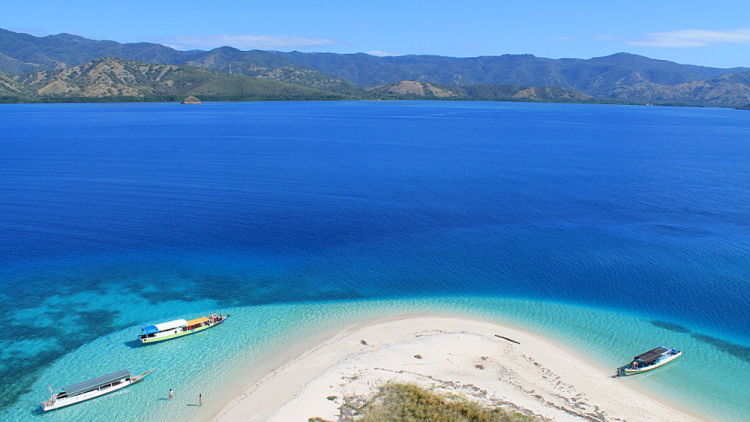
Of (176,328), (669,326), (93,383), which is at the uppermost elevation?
(669,326)

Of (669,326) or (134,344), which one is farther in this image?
(669,326)

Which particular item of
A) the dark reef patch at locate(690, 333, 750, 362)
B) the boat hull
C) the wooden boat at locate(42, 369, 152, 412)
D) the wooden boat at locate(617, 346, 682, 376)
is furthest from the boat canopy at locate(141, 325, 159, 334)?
the dark reef patch at locate(690, 333, 750, 362)

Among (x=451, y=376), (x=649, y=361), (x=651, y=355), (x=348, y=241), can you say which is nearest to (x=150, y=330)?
(x=451, y=376)

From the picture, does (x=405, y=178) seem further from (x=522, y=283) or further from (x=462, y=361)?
(x=462, y=361)

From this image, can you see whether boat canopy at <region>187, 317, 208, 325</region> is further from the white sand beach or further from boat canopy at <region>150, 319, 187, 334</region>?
the white sand beach

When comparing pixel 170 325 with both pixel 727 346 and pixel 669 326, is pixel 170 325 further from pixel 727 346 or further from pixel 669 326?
pixel 727 346

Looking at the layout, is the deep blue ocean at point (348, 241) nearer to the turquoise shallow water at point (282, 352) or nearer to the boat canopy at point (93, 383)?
the turquoise shallow water at point (282, 352)

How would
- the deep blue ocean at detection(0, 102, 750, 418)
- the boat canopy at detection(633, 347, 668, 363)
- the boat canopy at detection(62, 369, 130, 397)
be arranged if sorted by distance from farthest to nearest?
the deep blue ocean at detection(0, 102, 750, 418), the boat canopy at detection(633, 347, 668, 363), the boat canopy at detection(62, 369, 130, 397)

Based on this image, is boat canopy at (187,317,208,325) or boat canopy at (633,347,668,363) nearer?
boat canopy at (633,347,668,363)
